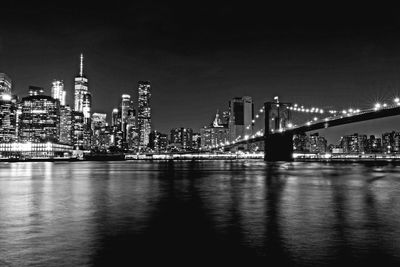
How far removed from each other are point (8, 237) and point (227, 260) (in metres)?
5.41

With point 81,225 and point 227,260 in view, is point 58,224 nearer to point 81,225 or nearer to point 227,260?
point 81,225

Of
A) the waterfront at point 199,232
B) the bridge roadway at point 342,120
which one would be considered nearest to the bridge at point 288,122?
the bridge roadway at point 342,120

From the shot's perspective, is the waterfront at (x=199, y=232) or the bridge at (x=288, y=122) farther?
the bridge at (x=288, y=122)

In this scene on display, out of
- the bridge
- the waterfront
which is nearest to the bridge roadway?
the bridge

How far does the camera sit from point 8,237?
10.2 metres

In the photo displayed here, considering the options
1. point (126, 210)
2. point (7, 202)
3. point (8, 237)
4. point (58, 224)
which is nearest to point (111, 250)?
point (8, 237)

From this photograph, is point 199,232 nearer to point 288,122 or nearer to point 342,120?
point 342,120

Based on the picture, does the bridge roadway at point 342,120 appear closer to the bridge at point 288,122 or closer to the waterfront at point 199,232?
the bridge at point 288,122

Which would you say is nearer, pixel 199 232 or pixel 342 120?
pixel 199 232

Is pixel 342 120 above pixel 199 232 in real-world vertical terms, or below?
above

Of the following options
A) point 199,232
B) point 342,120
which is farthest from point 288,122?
point 199,232

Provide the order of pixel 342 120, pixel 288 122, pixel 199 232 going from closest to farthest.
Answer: pixel 199 232
pixel 342 120
pixel 288 122

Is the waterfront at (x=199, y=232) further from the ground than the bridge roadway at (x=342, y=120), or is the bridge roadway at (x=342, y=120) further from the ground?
the bridge roadway at (x=342, y=120)

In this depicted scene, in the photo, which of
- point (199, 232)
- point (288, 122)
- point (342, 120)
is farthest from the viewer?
point (288, 122)
